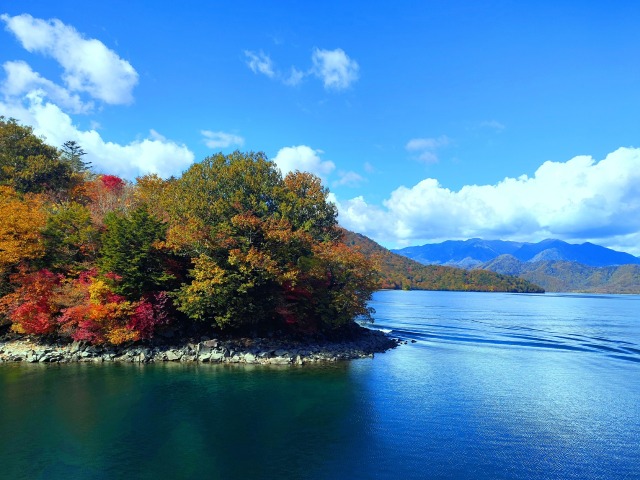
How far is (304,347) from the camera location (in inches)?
1592

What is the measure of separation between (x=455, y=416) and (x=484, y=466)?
6.22 metres

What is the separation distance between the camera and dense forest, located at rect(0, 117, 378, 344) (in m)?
37.2

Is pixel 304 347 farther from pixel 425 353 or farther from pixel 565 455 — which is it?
pixel 565 455

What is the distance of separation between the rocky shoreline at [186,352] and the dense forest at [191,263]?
4.33ft

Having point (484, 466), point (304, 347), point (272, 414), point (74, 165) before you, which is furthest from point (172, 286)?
point (74, 165)

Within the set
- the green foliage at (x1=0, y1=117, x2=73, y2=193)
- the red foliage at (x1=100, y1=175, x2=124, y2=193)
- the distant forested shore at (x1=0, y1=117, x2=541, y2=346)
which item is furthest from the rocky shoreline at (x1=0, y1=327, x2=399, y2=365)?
the red foliage at (x1=100, y1=175, x2=124, y2=193)

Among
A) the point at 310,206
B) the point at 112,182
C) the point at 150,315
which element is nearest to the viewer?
the point at 150,315

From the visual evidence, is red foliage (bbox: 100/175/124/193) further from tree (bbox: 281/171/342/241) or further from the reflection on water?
the reflection on water

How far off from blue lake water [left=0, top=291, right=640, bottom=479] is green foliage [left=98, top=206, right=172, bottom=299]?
25.1 ft

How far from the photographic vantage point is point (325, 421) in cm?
2266

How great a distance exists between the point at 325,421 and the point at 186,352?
1901 centimetres

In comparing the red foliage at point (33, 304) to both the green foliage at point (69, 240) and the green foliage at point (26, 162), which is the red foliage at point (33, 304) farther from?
the green foliage at point (26, 162)

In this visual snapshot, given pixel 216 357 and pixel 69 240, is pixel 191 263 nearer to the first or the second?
pixel 216 357

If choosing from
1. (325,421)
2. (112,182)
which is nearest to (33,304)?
(325,421)
